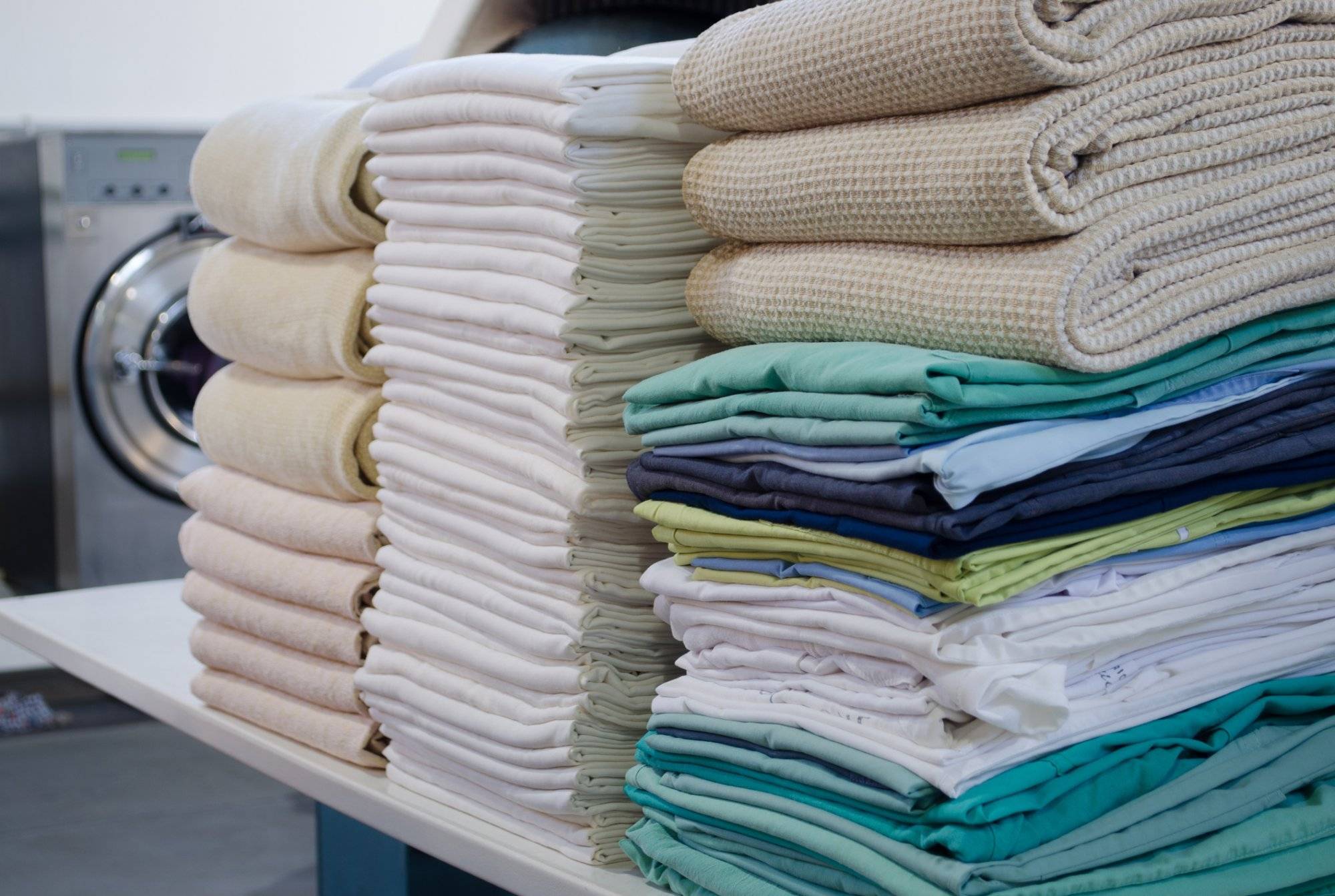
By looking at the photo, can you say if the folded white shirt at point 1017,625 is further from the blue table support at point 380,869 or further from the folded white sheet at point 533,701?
the blue table support at point 380,869

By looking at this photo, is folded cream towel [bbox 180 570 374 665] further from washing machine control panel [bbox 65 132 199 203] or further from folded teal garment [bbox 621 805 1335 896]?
washing machine control panel [bbox 65 132 199 203]

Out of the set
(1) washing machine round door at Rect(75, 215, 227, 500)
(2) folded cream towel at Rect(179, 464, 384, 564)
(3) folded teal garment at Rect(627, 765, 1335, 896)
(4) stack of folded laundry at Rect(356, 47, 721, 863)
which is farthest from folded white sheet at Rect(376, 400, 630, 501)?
(1) washing machine round door at Rect(75, 215, 227, 500)

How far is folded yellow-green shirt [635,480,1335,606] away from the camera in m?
0.80

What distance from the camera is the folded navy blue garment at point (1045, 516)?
80cm

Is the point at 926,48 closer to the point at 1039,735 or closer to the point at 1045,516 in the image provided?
the point at 1045,516

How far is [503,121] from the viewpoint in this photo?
1092mm

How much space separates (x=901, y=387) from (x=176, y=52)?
3954mm

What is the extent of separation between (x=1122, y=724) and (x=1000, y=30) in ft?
1.32

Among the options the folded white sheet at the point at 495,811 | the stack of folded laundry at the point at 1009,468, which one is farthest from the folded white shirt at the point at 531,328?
the folded white sheet at the point at 495,811

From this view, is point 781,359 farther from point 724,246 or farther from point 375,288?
point 375,288

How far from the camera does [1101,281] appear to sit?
81 cm

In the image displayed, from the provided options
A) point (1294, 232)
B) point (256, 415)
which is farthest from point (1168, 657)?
point (256, 415)

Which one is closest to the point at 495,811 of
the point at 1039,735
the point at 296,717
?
the point at 296,717

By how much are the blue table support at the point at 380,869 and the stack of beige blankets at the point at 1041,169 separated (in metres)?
0.73
